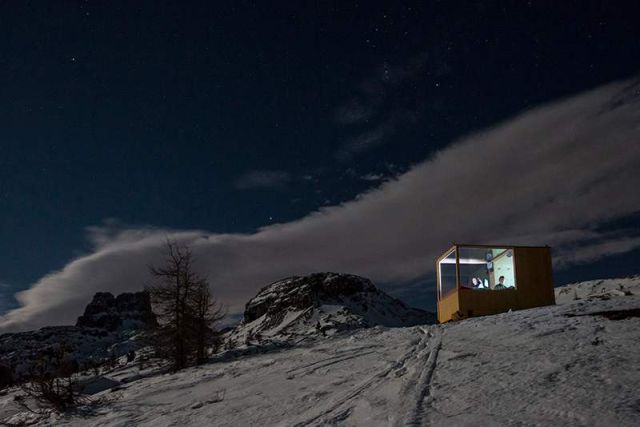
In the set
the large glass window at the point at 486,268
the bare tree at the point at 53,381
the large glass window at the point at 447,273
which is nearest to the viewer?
the bare tree at the point at 53,381

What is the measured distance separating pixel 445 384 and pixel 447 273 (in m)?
14.2

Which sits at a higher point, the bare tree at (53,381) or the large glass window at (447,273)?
the large glass window at (447,273)

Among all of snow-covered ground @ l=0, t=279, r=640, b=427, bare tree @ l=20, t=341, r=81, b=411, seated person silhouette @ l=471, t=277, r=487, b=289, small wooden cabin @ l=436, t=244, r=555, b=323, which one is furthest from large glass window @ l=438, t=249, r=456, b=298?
bare tree @ l=20, t=341, r=81, b=411

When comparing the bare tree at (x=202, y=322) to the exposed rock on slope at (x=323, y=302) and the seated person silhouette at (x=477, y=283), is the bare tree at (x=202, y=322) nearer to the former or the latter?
the seated person silhouette at (x=477, y=283)

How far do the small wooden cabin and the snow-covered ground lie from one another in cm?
628

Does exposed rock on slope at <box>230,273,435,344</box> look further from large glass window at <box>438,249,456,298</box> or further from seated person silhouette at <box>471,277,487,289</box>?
seated person silhouette at <box>471,277,487,289</box>

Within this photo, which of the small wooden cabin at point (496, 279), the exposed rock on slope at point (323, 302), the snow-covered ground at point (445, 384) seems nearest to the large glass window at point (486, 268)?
the small wooden cabin at point (496, 279)

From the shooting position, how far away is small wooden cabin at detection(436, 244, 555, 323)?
18.7 m

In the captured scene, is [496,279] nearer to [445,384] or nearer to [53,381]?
[445,384]

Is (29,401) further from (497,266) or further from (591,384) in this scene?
(497,266)

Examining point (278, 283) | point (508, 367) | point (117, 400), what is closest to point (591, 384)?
point (508, 367)

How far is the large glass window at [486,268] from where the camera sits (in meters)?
19.1

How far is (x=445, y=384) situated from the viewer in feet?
21.5

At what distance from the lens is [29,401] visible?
45.0ft
